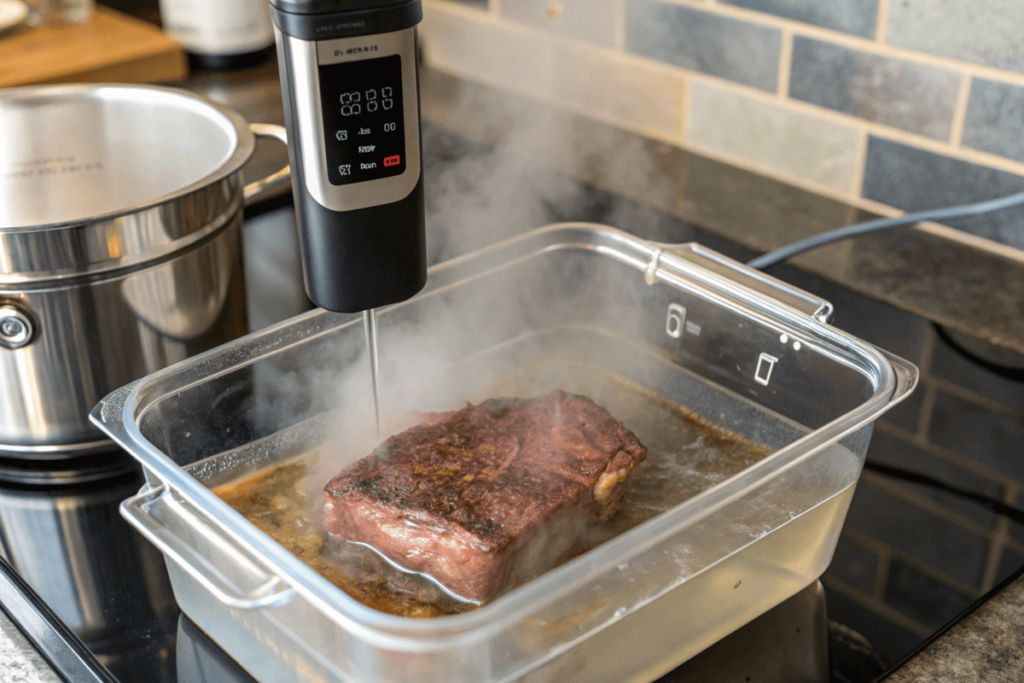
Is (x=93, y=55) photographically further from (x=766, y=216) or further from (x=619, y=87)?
(x=766, y=216)

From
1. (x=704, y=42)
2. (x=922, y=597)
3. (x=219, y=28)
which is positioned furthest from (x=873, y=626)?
(x=219, y=28)

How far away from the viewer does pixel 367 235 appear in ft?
2.11

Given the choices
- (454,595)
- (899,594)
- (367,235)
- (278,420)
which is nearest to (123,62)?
(278,420)

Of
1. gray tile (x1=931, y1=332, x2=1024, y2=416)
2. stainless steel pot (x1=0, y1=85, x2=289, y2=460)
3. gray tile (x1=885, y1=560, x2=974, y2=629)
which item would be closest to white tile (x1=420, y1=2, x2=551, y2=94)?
stainless steel pot (x1=0, y1=85, x2=289, y2=460)

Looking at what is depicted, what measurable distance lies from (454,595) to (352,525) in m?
0.09

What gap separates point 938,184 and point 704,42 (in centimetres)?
36

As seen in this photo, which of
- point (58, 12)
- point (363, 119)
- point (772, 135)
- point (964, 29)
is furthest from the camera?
point (58, 12)

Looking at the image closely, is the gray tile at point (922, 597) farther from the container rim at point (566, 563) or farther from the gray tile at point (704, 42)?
the gray tile at point (704, 42)

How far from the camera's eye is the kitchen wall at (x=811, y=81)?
43.2 inches

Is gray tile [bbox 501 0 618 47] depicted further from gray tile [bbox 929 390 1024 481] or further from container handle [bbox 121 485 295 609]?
container handle [bbox 121 485 295 609]

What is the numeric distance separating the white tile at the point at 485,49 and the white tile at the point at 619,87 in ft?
0.11

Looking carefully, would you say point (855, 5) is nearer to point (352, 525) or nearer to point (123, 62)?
point (352, 525)

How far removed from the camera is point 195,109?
3.20 feet

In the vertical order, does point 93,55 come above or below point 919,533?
above
